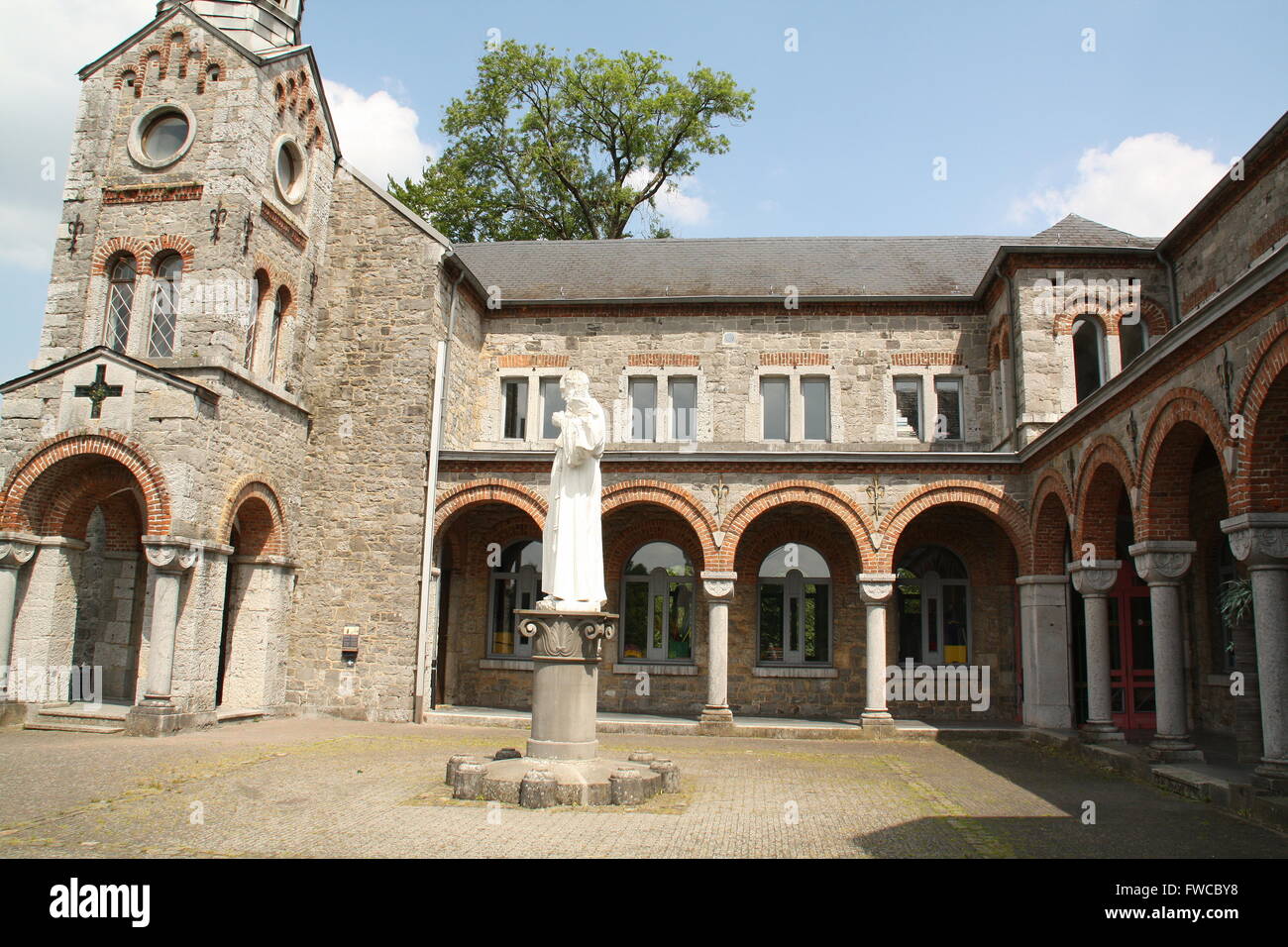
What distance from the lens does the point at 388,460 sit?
53.1 ft

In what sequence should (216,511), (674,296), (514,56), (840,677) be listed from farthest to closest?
(514,56) < (674,296) < (840,677) < (216,511)

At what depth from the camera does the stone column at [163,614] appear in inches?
512

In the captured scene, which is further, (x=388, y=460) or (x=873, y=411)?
(x=873, y=411)

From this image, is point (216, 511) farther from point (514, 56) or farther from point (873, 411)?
point (514, 56)

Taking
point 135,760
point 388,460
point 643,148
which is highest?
point 643,148

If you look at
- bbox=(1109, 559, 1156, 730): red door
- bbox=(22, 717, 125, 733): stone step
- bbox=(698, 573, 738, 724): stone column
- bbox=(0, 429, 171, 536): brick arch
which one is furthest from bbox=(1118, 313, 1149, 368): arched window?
bbox=(22, 717, 125, 733): stone step

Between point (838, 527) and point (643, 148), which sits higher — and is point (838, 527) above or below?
below

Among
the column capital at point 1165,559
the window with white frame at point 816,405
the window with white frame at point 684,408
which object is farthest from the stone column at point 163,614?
the column capital at point 1165,559

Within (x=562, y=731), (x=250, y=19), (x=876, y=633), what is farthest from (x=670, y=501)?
(x=250, y=19)

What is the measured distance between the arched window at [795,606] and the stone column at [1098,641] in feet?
17.5

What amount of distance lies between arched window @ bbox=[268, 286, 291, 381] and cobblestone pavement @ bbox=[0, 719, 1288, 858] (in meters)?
6.11

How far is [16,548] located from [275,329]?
5055mm
